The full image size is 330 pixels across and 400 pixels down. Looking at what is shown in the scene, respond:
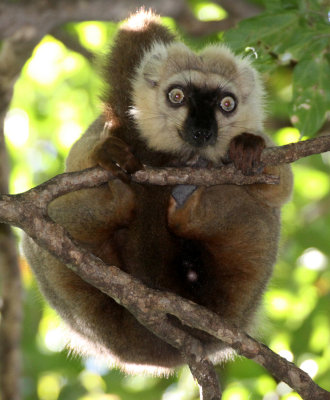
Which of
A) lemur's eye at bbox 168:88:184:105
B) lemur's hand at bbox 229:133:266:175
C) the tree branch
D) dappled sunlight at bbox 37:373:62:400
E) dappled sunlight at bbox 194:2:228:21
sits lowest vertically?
dappled sunlight at bbox 37:373:62:400

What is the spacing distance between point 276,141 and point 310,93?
3.53m

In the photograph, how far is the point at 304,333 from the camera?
6973 mm

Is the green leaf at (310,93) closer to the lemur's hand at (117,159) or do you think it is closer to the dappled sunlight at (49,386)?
the lemur's hand at (117,159)

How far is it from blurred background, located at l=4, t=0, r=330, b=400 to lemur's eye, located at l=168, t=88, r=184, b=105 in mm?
509

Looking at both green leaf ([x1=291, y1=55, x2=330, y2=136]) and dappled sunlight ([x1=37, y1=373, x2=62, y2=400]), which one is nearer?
green leaf ([x1=291, y1=55, x2=330, y2=136])

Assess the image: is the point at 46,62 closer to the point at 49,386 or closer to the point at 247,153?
the point at 49,386

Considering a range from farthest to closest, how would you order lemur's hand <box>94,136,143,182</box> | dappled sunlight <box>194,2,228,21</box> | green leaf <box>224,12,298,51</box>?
1. dappled sunlight <box>194,2,228,21</box>
2. green leaf <box>224,12,298,51</box>
3. lemur's hand <box>94,136,143,182</box>

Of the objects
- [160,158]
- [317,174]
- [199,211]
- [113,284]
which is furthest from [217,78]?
[317,174]

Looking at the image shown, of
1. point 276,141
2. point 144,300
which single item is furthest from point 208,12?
point 144,300

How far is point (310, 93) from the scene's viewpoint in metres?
4.77

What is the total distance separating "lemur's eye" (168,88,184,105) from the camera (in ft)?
15.8

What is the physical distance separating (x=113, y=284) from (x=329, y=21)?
2552 millimetres

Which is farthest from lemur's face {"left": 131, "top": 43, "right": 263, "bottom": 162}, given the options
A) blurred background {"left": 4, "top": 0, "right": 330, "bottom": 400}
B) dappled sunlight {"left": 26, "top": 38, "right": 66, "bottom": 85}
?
dappled sunlight {"left": 26, "top": 38, "right": 66, "bottom": 85}

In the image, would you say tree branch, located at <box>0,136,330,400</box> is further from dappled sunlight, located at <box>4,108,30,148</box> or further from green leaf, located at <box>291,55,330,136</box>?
dappled sunlight, located at <box>4,108,30,148</box>
